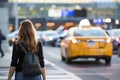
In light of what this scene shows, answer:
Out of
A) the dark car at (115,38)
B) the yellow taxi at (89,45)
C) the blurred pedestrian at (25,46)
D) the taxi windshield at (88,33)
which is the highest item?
the blurred pedestrian at (25,46)

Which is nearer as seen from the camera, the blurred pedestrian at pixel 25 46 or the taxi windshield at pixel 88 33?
the blurred pedestrian at pixel 25 46

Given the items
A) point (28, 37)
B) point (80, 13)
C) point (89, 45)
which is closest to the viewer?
point (28, 37)

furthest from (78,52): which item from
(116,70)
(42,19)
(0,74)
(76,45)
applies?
(42,19)

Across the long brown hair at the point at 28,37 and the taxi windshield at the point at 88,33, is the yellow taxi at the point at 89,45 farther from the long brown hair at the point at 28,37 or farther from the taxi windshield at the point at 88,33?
the long brown hair at the point at 28,37

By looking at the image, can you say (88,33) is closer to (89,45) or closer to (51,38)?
(89,45)

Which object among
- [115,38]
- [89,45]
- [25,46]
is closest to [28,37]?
[25,46]

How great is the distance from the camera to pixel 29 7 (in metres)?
97.2

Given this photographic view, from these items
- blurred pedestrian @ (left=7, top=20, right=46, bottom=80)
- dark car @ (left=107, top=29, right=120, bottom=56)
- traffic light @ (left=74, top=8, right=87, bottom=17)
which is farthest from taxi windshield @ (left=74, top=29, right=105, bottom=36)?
traffic light @ (left=74, top=8, right=87, bottom=17)

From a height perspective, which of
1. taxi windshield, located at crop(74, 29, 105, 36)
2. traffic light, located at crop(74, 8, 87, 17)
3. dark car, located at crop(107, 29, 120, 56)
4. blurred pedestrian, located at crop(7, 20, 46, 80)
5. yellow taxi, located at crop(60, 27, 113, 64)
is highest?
blurred pedestrian, located at crop(7, 20, 46, 80)

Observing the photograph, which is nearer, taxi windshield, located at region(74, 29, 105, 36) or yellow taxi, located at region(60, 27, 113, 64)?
yellow taxi, located at region(60, 27, 113, 64)

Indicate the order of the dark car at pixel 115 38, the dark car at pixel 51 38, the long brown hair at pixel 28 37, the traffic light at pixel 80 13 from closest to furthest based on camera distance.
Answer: the long brown hair at pixel 28 37 < the dark car at pixel 115 38 < the dark car at pixel 51 38 < the traffic light at pixel 80 13

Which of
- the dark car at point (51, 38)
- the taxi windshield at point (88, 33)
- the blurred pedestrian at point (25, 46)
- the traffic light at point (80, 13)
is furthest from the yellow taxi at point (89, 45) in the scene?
the traffic light at point (80, 13)

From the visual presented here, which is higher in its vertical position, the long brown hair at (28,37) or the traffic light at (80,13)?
the long brown hair at (28,37)

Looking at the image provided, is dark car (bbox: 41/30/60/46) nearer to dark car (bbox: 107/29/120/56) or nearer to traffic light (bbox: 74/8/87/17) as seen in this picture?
dark car (bbox: 107/29/120/56)
